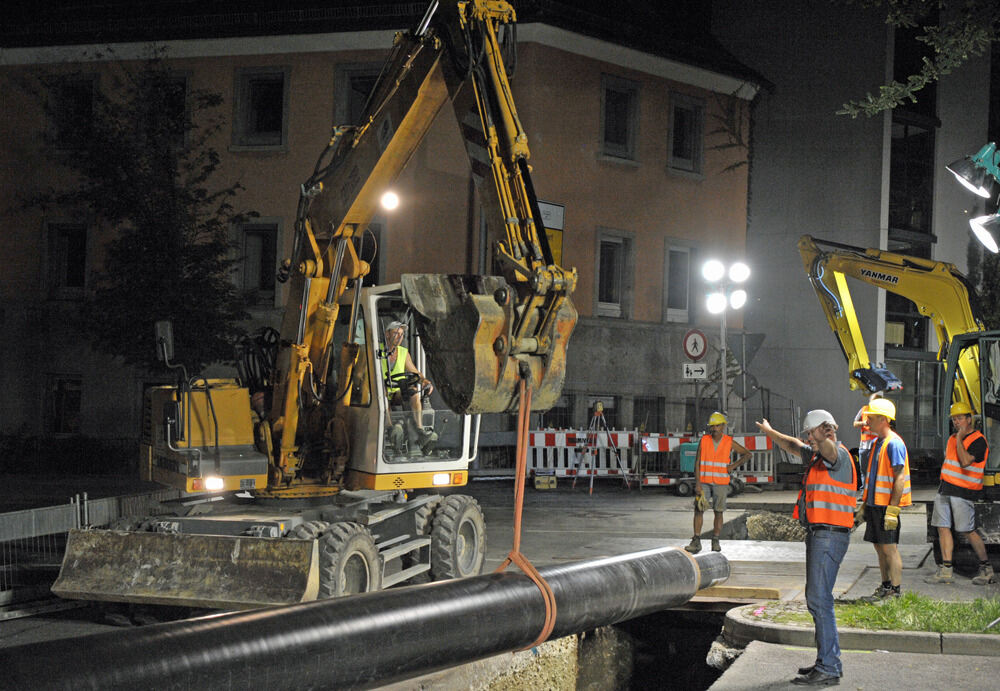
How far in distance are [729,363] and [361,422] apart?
676 inches

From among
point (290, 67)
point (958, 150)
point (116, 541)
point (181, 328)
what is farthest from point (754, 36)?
point (116, 541)

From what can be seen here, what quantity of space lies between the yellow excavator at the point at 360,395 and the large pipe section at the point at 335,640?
47.9 inches

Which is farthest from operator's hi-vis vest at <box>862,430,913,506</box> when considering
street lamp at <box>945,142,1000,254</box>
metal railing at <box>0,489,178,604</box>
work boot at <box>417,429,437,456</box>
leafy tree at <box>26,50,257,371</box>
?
leafy tree at <box>26,50,257,371</box>

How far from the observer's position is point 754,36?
102 ft

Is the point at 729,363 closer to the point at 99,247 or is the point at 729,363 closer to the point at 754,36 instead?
the point at 754,36

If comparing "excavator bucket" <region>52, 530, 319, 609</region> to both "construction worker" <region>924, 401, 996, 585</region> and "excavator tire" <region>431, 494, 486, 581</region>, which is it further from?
"construction worker" <region>924, 401, 996, 585</region>

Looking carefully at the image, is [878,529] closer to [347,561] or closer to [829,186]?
[347,561]

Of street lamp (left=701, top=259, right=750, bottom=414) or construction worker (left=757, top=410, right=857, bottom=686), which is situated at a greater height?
street lamp (left=701, top=259, right=750, bottom=414)

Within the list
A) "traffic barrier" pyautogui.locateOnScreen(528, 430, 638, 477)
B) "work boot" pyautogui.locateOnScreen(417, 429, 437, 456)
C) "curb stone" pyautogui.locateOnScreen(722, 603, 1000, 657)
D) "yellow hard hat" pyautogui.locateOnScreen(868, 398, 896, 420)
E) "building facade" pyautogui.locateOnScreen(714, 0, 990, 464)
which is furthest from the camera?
"building facade" pyautogui.locateOnScreen(714, 0, 990, 464)

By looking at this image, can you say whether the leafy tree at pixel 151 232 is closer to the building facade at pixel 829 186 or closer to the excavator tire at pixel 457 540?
the excavator tire at pixel 457 540

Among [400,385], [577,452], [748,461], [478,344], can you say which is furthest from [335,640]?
[748,461]

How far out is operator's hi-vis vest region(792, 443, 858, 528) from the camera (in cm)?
777

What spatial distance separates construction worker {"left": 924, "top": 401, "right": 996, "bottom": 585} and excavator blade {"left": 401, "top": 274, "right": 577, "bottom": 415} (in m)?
5.77

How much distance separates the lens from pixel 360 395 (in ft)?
33.6
